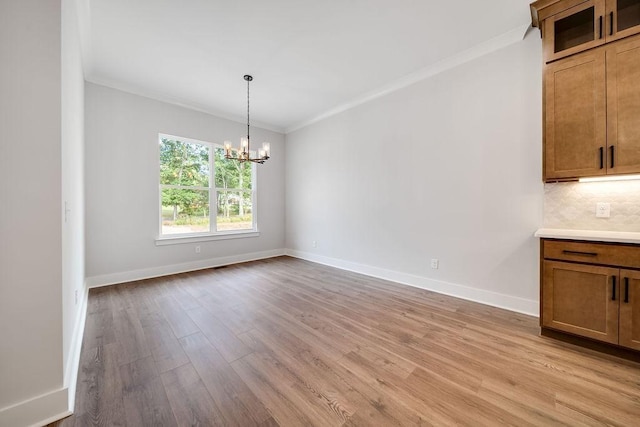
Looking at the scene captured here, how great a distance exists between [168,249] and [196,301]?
5.59ft

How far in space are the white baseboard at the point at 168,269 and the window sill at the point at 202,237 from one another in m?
0.39

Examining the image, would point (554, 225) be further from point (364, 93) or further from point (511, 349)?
point (364, 93)

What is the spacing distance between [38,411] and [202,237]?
345cm

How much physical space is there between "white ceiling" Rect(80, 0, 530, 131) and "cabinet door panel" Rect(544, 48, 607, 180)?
759 mm

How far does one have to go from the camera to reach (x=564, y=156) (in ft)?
7.20

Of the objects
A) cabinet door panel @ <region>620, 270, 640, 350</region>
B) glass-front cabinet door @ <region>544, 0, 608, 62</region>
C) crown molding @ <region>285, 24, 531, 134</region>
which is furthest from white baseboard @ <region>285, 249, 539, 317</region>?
crown molding @ <region>285, 24, 531, 134</region>

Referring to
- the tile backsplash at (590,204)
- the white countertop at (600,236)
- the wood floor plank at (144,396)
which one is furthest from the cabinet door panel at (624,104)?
the wood floor plank at (144,396)

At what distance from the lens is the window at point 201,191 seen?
4309mm

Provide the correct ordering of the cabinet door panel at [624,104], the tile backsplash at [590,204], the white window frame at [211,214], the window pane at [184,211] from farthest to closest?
the window pane at [184,211], the white window frame at [211,214], the tile backsplash at [590,204], the cabinet door panel at [624,104]

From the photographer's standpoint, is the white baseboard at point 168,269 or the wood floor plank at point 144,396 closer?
the wood floor plank at point 144,396

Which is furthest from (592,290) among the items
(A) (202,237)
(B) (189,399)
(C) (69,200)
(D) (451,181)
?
(A) (202,237)

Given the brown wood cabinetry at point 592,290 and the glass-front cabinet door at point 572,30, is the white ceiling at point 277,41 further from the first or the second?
the brown wood cabinetry at point 592,290

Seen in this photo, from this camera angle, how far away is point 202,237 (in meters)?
4.62

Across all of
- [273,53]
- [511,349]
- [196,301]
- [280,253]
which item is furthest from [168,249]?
[511,349]
